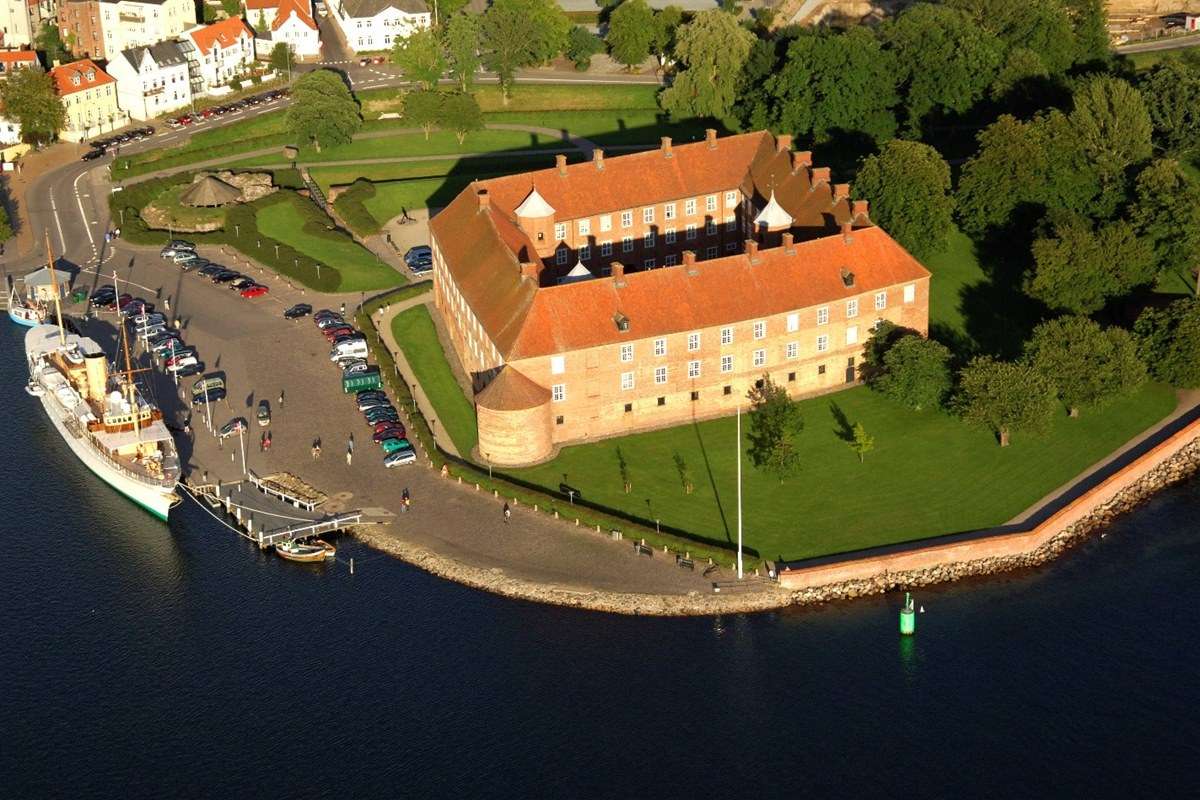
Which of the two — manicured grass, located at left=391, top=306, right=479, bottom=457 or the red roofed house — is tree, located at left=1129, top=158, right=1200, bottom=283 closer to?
the red roofed house

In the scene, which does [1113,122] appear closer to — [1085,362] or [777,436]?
[1085,362]

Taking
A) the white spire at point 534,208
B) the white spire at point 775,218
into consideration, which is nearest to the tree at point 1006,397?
the white spire at point 775,218

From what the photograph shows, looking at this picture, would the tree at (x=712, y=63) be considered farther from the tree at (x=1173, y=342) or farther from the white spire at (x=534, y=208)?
the tree at (x=1173, y=342)

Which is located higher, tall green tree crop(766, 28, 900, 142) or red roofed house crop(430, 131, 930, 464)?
tall green tree crop(766, 28, 900, 142)

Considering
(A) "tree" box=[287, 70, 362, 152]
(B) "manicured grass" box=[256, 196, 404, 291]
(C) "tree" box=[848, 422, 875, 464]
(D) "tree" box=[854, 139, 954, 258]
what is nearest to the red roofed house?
(D) "tree" box=[854, 139, 954, 258]

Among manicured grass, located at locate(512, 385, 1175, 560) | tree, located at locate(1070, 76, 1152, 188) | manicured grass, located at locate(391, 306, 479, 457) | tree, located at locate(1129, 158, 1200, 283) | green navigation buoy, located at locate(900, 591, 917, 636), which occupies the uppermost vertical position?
tree, located at locate(1070, 76, 1152, 188)
